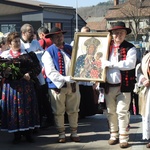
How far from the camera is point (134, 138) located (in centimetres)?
611

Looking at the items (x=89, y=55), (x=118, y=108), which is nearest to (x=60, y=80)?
(x=89, y=55)

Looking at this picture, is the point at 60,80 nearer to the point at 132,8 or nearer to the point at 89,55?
the point at 89,55

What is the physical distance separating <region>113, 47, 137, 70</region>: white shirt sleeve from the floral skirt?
4.61ft

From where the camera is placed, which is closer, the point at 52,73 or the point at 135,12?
the point at 52,73

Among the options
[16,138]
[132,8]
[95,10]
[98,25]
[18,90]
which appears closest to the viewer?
[18,90]

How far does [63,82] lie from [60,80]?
0.08 m

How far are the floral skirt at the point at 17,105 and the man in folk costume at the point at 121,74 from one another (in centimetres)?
118

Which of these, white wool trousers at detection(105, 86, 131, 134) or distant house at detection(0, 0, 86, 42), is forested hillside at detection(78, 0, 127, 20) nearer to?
distant house at detection(0, 0, 86, 42)

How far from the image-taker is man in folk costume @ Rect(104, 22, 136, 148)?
17.5ft

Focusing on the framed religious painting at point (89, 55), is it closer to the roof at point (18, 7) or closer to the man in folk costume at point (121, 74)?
the man in folk costume at point (121, 74)

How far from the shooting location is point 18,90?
570cm

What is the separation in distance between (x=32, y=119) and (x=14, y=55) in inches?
39.6

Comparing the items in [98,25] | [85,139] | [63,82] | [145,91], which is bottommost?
[85,139]

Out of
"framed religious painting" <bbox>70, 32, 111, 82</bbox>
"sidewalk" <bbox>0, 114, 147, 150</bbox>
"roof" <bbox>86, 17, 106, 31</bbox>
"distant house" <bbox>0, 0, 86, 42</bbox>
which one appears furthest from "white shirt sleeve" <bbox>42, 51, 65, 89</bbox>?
"roof" <bbox>86, 17, 106, 31</bbox>
